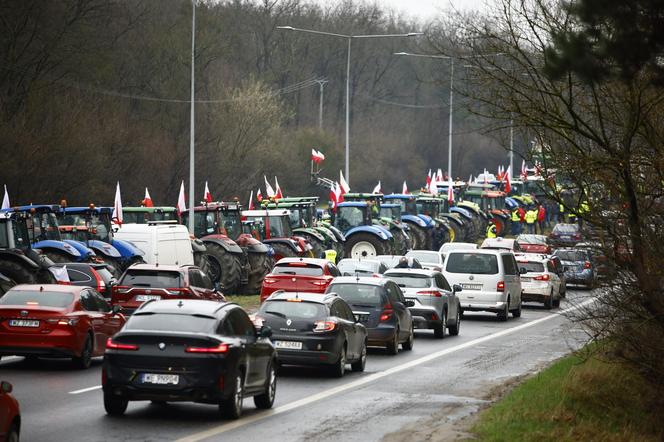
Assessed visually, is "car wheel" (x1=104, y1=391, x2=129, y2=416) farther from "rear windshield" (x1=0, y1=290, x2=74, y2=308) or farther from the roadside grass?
"rear windshield" (x1=0, y1=290, x2=74, y2=308)

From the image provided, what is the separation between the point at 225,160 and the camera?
6956 centimetres

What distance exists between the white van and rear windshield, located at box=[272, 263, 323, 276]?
425cm

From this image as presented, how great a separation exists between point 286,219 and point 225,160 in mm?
24768

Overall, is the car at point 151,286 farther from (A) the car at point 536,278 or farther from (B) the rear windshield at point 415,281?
(A) the car at point 536,278

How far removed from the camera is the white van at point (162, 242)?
121 ft

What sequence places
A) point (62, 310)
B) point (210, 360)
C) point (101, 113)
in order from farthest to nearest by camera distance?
point (101, 113) < point (62, 310) < point (210, 360)

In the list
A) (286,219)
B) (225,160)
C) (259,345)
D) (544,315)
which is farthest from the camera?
(225,160)

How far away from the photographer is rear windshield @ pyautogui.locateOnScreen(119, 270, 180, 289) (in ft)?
92.9

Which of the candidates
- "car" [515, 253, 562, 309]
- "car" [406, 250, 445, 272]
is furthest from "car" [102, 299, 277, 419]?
"car" [406, 250, 445, 272]

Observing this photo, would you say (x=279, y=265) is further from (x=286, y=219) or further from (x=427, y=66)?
(x=427, y=66)

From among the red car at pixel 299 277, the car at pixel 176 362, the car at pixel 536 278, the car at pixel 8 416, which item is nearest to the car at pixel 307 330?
the car at pixel 176 362

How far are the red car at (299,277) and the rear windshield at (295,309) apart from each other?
9176 mm

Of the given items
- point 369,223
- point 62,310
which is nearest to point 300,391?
point 62,310

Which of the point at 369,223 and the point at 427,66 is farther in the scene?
the point at 427,66
